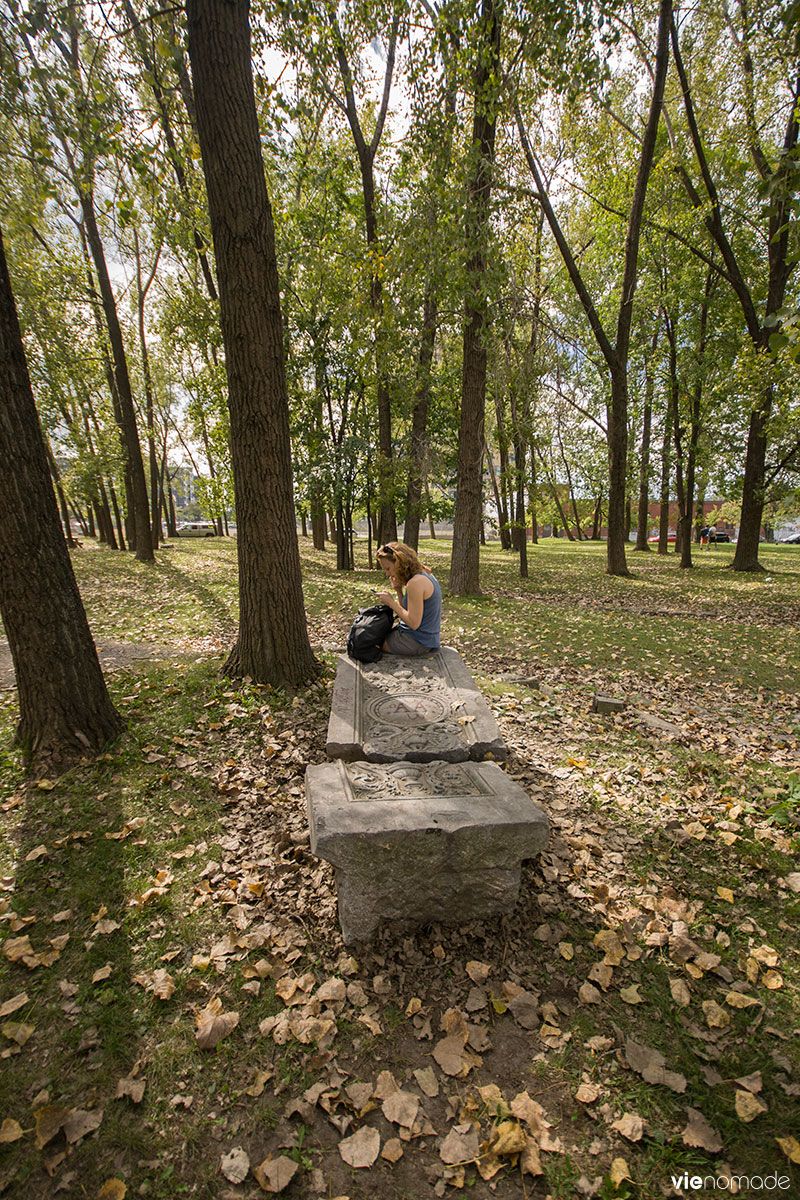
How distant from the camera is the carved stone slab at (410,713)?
12.6ft

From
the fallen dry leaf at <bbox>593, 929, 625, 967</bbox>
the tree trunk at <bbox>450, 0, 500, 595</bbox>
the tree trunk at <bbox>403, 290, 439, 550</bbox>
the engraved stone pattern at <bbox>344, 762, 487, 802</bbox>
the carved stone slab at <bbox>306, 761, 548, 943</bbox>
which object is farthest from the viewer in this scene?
the tree trunk at <bbox>403, 290, 439, 550</bbox>

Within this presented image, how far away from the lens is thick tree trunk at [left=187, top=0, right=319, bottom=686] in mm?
4812

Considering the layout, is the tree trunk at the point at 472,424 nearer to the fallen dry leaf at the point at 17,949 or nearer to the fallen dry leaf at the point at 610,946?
the fallen dry leaf at the point at 610,946

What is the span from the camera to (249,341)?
508 centimetres

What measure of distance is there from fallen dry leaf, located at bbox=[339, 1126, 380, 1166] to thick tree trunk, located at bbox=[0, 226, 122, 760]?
10.7 ft

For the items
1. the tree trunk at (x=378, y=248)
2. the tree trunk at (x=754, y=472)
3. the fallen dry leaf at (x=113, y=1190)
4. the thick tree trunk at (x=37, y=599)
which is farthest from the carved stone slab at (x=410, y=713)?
the tree trunk at (x=754, y=472)

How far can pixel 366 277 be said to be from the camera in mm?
8164

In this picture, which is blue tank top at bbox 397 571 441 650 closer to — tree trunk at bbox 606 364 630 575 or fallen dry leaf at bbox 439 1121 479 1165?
fallen dry leaf at bbox 439 1121 479 1165

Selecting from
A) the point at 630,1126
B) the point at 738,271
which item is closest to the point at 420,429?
the point at 738,271

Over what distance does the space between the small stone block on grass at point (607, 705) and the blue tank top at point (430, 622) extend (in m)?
1.90

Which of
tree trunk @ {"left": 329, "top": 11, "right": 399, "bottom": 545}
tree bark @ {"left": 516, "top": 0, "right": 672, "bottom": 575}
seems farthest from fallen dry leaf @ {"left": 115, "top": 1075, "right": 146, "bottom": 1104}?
tree bark @ {"left": 516, "top": 0, "right": 672, "bottom": 575}

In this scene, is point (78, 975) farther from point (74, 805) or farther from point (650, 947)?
point (650, 947)

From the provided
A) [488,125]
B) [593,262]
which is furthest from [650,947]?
[593,262]

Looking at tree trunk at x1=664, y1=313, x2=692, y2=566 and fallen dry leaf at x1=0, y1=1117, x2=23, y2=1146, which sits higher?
tree trunk at x1=664, y1=313, x2=692, y2=566
